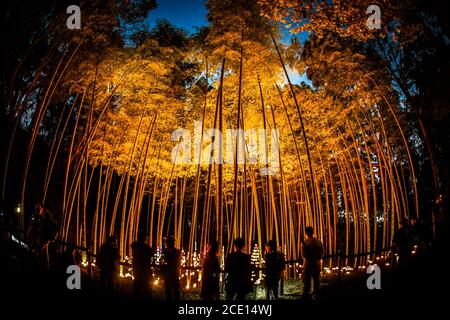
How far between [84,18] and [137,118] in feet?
9.00

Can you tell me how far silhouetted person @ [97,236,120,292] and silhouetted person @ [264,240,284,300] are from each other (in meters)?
2.18

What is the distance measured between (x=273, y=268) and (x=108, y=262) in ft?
7.66

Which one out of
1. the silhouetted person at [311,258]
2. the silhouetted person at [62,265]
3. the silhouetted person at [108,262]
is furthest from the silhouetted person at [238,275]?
the silhouetted person at [62,265]

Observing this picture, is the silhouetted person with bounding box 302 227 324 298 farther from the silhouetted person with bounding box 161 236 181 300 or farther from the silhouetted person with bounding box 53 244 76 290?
the silhouetted person with bounding box 53 244 76 290

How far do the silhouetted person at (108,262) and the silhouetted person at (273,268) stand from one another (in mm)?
2181

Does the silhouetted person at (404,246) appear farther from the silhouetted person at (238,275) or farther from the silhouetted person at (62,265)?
the silhouetted person at (62,265)

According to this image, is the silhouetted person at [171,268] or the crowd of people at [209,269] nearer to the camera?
the crowd of people at [209,269]

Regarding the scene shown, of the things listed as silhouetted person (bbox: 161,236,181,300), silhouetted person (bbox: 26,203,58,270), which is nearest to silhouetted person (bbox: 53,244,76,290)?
silhouetted person (bbox: 26,203,58,270)

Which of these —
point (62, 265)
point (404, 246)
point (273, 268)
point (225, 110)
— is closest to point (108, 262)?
point (62, 265)

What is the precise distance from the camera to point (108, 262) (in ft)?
15.8

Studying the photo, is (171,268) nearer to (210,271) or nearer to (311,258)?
(210,271)

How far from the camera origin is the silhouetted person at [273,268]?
4.91m

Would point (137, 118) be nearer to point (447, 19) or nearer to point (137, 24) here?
point (137, 24)
